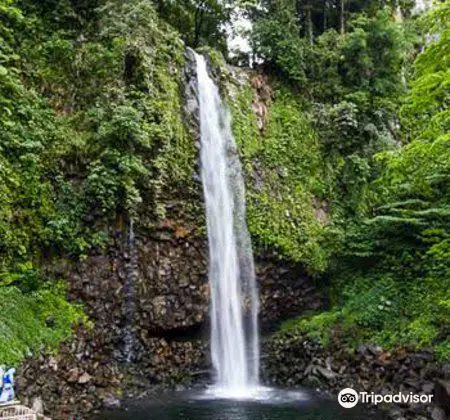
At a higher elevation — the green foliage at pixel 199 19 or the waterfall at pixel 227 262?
the green foliage at pixel 199 19

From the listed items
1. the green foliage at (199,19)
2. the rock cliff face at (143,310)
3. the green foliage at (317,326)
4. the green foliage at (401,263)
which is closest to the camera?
the rock cliff face at (143,310)

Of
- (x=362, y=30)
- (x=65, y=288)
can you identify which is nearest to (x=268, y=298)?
(x=65, y=288)

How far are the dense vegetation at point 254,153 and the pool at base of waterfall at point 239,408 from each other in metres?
2.00

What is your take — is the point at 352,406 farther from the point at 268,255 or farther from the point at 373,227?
the point at 373,227

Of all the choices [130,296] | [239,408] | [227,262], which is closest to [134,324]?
[130,296]

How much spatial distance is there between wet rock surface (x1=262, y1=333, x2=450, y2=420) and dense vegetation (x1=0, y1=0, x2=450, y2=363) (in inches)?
16.0

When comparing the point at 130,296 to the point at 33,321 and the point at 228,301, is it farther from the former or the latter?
the point at 228,301

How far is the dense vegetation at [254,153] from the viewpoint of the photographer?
1000cm

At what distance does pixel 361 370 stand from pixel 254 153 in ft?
23.5

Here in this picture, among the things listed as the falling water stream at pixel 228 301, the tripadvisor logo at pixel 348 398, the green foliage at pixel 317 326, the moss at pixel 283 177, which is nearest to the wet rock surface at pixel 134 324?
the falling water stream at pixel 228 301

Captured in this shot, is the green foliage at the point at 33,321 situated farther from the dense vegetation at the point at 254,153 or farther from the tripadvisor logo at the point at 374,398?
the tripadvisor logo at the point at 374,398

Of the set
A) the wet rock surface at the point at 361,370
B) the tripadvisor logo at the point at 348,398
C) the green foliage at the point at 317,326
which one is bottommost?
the tripadvisor logo at the point at 348,398

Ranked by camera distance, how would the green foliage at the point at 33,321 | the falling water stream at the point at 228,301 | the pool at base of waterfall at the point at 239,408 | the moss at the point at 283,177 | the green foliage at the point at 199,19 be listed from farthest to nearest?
the green foliage at the point at 199,19
the moss at the point at 283,177
the falling water stream at the point at 228,301
the pool at base of waterfall at the point at 239,408
the green foliage at the point at 33,321

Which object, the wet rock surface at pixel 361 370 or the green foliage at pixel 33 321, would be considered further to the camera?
the wet rock surface at pixel 361 370
